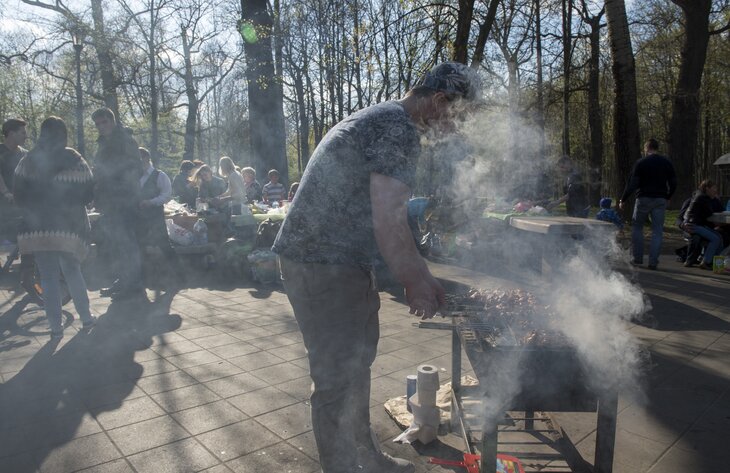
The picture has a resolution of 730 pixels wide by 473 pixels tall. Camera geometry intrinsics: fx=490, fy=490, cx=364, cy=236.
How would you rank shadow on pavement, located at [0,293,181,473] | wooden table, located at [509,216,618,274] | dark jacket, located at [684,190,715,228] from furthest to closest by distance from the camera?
1. dark jacket, located at [684,190,715,228]
2. wooden table, located at [509,216,618,274]
3. shadow on pavement, located at [0,293,181,473]

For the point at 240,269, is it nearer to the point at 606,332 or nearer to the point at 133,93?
the point at 606,332

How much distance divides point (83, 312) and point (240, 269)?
329 cm

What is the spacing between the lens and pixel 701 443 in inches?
113

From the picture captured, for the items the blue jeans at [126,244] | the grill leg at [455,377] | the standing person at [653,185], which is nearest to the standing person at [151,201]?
the blue jeans at [126,244]

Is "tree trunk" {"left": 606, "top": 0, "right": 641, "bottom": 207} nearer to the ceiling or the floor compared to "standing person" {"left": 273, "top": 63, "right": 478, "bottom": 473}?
nearer to the ceiling

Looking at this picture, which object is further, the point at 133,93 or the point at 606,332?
the point at 133,93

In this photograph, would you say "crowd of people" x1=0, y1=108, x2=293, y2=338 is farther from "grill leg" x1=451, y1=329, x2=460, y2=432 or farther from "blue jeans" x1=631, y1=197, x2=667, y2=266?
"blue jeans" x1=631, y1=197, x2=667, y2=266

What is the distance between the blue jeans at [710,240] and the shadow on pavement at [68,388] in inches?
345

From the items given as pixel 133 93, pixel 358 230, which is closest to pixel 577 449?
pixel 358 230

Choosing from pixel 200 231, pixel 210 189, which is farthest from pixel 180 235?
pixel 210 189

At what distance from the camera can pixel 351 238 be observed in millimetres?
2125

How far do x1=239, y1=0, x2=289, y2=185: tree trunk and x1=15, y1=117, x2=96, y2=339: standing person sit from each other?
859 centimetres

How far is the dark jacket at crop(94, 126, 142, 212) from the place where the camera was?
5.87 metres

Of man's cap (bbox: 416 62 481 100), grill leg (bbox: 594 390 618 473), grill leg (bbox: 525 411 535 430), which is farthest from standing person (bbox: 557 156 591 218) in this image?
man's cap (bbox: 416 62 481 100)
